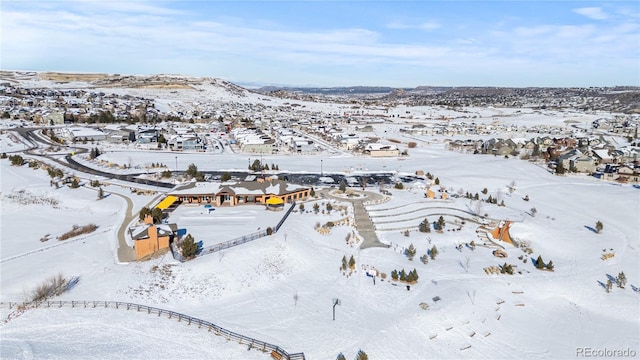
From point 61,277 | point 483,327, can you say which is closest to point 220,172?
point 61,277

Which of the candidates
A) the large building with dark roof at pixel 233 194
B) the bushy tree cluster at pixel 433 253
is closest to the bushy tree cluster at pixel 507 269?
the bushy tree cluster at pixel 433 253

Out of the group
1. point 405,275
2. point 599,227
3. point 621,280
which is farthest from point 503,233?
point 405,275

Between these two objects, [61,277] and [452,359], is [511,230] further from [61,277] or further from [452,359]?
[61,277]

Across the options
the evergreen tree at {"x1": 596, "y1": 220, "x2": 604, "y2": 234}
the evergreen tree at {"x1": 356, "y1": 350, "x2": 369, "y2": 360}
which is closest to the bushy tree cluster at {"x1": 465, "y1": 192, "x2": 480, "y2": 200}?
the evergreen tree at {"x1": 596, "y1": 220, "x2": 604, "y2": 234}

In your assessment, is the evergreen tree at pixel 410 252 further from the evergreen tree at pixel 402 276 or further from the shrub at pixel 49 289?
the shrub at pixel 49 289

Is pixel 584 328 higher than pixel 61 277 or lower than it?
lower

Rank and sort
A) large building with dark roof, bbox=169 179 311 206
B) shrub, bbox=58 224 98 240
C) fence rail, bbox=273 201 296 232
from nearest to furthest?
shrub, bbox=58 224 98 240, fence rail, bbox=273 201 296 232, large building with dark roof, bbox=169 179 311 206

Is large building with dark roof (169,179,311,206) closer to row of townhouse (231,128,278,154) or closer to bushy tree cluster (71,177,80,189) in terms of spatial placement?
bushy tree cluster (71,177,80,189)
